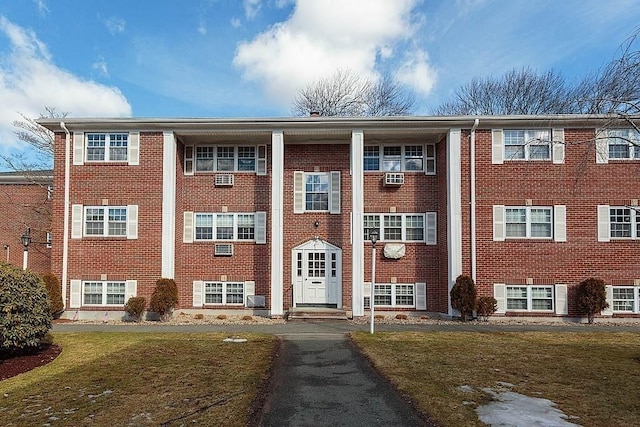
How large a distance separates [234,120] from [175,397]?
396 inches

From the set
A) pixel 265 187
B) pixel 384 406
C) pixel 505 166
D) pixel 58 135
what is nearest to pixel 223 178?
pixel 265 187

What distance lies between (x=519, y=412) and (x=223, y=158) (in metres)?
12.8

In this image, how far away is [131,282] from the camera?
47.2 feet

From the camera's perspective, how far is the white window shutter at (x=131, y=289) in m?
14.3

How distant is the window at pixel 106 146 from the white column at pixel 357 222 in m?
7.66

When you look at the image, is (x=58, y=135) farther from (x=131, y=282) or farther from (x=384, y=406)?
(x=384, y=406)

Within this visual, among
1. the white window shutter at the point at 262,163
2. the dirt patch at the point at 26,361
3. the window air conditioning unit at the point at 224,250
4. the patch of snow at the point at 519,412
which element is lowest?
the dirt patch at the point at 26,361

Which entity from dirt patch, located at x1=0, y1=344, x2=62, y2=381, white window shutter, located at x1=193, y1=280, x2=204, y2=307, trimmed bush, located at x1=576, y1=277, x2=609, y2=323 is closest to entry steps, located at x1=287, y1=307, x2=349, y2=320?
white window shutter, located at x1=193, y1=280, x2=204, y2=307

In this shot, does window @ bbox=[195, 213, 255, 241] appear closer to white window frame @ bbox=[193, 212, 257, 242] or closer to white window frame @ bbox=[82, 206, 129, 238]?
white window frame @ bbox=[193, 212, 257, 242]

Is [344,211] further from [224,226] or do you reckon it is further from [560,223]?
[560,223]

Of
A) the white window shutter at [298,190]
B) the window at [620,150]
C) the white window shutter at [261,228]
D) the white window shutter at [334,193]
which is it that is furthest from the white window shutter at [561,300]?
the white window shutter at [261,228]

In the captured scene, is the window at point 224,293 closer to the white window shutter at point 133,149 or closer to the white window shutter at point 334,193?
the white window shutter at point 334,193

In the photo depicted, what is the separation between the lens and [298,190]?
15586mm

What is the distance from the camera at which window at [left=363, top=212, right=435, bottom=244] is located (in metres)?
15.3
